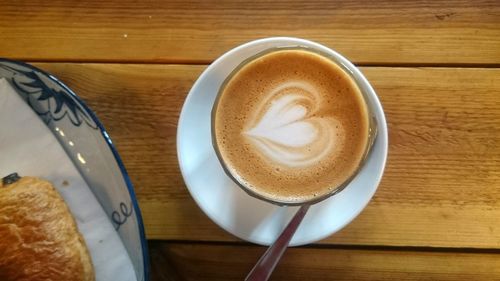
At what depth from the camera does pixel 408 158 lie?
3.17 ft

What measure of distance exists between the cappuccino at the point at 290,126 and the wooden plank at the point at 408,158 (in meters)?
0.15

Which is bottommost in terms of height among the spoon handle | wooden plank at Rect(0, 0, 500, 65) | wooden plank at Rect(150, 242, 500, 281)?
wooden plank at Rect(150, 242, 500, 281)

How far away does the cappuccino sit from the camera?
846 mm

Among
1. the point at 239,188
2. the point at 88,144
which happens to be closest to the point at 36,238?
the point at 88,144

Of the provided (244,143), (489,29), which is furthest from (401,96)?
(244,143)

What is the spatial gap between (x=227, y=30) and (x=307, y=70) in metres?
0.21

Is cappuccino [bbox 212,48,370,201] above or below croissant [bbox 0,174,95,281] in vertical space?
above

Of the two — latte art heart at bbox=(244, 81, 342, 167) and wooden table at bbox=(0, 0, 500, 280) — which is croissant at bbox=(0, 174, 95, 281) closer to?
wooden table at bbox=(0, 0, 500, 280)

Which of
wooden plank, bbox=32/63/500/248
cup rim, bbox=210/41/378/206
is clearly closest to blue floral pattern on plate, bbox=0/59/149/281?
wooden plank, bbox=32/63/500/248

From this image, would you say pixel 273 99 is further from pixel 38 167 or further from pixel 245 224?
pixel 38 167

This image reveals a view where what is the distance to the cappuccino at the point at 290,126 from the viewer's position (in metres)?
0.85

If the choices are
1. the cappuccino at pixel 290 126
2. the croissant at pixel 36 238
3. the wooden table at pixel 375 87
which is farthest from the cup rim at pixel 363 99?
the croissant at pixel 36 238

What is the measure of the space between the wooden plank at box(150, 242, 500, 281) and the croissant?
0.52 ft

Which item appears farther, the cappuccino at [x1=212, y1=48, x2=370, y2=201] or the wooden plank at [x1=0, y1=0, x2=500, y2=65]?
the wooden plank at [x1=0, y1=0, x2=500, y2=65]
